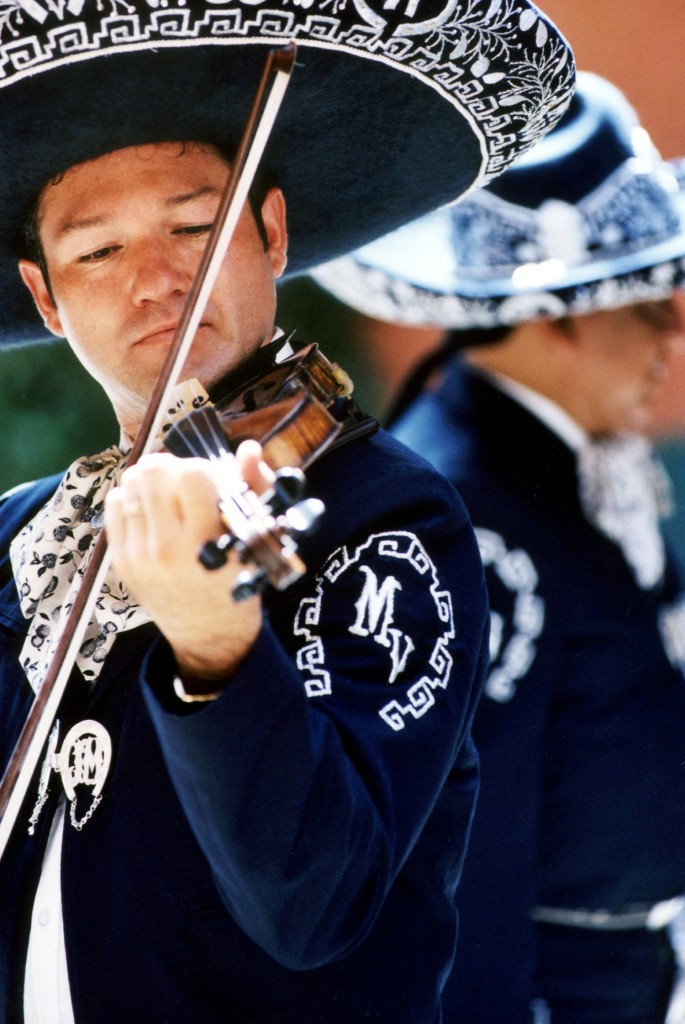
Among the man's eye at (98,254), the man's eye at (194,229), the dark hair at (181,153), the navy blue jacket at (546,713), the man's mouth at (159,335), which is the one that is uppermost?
the dark hair at (181,153)

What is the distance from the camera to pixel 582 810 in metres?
2.95

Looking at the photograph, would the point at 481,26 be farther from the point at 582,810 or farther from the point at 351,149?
the point at 582,810

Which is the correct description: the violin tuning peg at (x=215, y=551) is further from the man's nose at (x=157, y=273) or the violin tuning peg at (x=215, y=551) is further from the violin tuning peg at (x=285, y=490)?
the man's nose at (x=157, y=273)

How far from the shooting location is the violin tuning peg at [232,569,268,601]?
1064mm

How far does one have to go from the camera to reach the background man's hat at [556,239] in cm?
306

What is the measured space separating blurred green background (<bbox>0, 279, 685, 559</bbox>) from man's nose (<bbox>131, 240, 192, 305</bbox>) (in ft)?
5.73

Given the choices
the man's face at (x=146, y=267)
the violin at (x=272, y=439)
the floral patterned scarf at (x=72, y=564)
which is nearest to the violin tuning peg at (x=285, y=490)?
the violin at (x=272, y=439)

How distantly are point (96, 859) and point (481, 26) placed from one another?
936mm

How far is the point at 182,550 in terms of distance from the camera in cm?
111

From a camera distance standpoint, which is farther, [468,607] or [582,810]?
[582,810]

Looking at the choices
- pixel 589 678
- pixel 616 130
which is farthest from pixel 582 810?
pixel 616 130

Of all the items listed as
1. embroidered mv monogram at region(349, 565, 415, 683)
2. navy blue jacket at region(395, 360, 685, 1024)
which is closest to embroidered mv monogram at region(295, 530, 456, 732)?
embroidered mv monogram at region(349, 565, 415, 683)

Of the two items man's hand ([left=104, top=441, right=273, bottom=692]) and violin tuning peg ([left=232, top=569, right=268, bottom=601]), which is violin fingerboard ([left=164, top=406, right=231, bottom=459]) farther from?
violin tuning peg ([left=232, top=569, right=268, bottom=601])

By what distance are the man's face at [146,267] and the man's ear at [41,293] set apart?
0.34 ft
